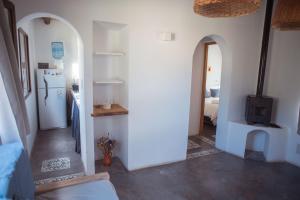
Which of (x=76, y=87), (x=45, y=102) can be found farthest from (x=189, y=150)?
(x=45, y=102)

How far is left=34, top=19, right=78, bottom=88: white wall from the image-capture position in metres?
4.95

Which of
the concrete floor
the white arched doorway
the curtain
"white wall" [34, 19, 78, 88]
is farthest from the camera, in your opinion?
"white wall" [34, 19, 78, 88]

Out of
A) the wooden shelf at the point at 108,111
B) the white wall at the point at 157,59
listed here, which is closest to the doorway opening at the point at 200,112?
the white wall at the point at 157,59

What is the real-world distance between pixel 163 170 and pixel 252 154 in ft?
5.57

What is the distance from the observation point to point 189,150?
389cm

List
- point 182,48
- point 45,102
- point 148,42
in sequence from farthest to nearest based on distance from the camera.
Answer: point 45,102 → point 182,48 → point 148,42

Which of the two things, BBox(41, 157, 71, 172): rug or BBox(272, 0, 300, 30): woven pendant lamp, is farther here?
BBox(41, 157, 71, 172): rug

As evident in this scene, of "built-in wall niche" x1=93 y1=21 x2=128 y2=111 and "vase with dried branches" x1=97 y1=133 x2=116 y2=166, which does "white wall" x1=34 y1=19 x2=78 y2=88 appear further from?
"vase with dried branches" x1=97 y1=133 x2=116 y2=166

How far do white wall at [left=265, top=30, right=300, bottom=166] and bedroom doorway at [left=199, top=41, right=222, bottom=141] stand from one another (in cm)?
106

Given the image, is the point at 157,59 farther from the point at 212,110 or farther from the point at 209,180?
the point at 212,110

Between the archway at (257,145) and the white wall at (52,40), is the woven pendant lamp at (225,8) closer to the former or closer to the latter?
the archway at (257,145)

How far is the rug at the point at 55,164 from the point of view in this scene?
3143 millimetres

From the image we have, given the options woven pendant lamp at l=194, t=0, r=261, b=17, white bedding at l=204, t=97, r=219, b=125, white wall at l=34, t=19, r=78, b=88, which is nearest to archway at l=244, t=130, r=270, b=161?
white bedding at l=204, t=97, r=219, b=125

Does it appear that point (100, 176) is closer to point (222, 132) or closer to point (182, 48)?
point (182, 48)
